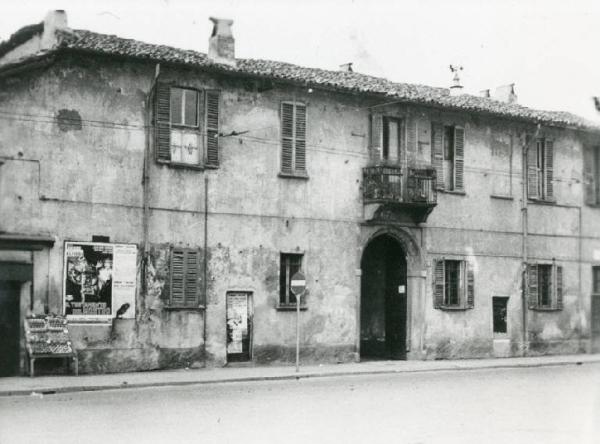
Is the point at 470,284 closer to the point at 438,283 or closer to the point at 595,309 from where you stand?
the point at 438,283

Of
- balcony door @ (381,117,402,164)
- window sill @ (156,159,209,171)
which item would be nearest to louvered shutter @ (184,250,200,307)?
window sill @ (156,159,209,171)

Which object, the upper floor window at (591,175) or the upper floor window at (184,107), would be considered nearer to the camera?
the upper floor window at (184,107)

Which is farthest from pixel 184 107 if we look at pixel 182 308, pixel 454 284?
pixel 454 284

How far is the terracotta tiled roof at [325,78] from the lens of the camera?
21766 mm

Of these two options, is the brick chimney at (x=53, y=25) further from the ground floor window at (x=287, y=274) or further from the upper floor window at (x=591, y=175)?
the upper floor window at (x=591, y=175)

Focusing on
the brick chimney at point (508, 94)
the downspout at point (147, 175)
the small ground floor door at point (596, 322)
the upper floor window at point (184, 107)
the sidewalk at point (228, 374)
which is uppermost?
the brick chimney at point (508, 94)

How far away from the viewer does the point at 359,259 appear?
2639 cm

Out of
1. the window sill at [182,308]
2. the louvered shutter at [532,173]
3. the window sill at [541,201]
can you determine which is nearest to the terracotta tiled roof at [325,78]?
the louvered shutter at [532,173]

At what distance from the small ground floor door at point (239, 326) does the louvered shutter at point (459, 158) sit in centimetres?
816

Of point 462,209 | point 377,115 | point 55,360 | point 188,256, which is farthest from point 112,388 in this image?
point 462,209

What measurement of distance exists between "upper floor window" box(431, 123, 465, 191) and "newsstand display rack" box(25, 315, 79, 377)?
12544 millimetres

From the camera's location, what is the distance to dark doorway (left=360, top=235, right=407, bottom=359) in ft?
92.1

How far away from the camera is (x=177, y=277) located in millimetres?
22828

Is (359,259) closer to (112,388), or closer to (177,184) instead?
(177,184)
